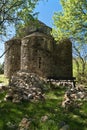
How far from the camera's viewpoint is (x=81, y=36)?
40.1 metres

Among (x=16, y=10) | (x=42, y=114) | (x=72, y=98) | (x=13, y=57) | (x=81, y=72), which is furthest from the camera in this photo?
(x=81, y=72)

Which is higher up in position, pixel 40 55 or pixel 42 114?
pixel 40 55

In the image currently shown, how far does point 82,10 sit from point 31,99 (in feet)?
73.1

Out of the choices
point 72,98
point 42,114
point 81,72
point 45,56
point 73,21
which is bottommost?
point 42,114

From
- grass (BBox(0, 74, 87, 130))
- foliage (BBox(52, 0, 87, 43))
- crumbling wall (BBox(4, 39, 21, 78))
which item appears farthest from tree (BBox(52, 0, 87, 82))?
grass (BBox(0, 74, 87, 130))

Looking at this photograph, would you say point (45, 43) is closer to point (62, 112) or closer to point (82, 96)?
point (82, 96)

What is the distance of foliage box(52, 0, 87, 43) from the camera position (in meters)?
38.9

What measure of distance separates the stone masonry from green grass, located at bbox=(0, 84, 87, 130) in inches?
875

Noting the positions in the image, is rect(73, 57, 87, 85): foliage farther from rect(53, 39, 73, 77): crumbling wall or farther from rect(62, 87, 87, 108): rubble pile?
rect(62, 87, 87, 108): rubble pile

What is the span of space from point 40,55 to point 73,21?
6.72 metres

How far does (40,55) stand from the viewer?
42406mm

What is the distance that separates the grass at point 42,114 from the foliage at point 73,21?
807 inches

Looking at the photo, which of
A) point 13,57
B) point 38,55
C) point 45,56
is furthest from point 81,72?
point 38,55

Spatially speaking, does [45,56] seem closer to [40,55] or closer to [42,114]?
[40,55]
